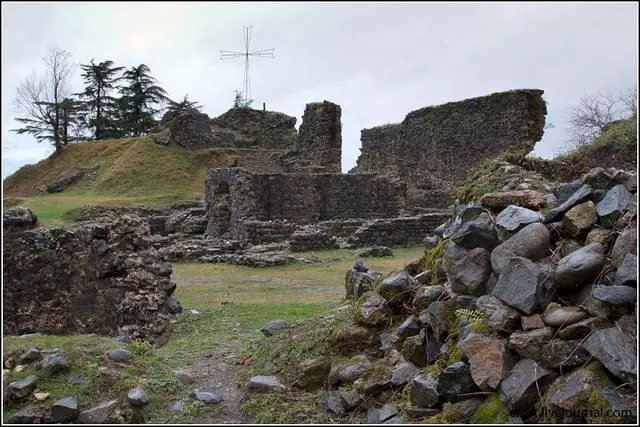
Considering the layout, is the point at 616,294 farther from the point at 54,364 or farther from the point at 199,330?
the point at 199,330

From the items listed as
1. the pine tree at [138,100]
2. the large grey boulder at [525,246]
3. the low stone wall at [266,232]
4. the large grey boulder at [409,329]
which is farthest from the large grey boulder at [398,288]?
the pine tree at [138,100]

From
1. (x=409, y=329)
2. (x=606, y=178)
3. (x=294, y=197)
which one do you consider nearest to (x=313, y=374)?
(x=409, y=329)

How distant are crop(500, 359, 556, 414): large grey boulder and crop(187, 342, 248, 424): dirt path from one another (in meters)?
1.97

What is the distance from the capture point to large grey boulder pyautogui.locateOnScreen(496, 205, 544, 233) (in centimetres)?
446

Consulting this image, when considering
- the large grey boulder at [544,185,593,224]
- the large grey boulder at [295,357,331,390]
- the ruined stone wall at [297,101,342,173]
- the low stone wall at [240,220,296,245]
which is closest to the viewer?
the large grey boulder at [544,185,593,224]

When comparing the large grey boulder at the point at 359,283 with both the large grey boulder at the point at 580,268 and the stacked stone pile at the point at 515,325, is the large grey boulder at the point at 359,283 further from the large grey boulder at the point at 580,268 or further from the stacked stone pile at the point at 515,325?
the large grey boulder at the point at 580,268

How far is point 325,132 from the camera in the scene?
3016 centimetres

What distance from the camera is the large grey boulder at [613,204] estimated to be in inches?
159

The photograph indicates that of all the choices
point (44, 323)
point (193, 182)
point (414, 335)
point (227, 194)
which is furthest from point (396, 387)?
point (193, 182)

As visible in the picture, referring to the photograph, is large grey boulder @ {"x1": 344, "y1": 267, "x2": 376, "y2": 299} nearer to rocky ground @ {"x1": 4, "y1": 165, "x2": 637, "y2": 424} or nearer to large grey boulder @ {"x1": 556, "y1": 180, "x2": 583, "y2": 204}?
rocky ground @ {"x1": 4, "y1": 165, "x2": 637, "y2": 424}

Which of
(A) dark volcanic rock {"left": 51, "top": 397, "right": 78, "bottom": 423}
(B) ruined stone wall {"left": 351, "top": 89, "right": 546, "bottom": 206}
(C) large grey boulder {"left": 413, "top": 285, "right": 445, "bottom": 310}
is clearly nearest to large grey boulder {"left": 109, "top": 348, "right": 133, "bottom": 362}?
(A) dark volcanic rock {"left": 51, "top": 397, "right": 78, "bottom": 423}

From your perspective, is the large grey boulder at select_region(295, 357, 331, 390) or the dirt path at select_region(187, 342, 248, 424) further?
the large grey boulder at select_region(295, 357, 331, 390)

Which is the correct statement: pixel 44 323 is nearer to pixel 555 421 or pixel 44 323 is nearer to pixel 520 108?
pixel 555 421

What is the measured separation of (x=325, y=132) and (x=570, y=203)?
26.1m
